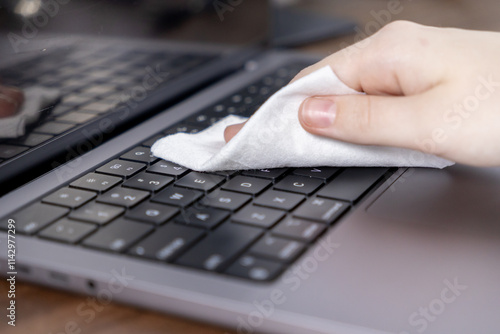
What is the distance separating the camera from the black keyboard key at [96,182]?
0.48 m

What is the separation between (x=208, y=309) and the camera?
1.12 feet

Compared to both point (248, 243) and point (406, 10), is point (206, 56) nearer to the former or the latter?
point (248, 243)

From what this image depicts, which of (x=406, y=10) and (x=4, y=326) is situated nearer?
(x=4, y=326)

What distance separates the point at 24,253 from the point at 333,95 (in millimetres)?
279

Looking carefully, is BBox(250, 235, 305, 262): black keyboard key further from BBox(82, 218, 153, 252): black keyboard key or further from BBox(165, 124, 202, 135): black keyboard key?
BBox(165, 124, 202, 135): black keyboard key

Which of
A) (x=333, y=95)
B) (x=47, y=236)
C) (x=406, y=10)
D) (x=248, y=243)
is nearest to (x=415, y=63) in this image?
(x=333, y=95)

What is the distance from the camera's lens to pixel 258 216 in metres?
0.43

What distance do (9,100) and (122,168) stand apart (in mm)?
119

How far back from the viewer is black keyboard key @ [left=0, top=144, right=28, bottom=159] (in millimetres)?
499
